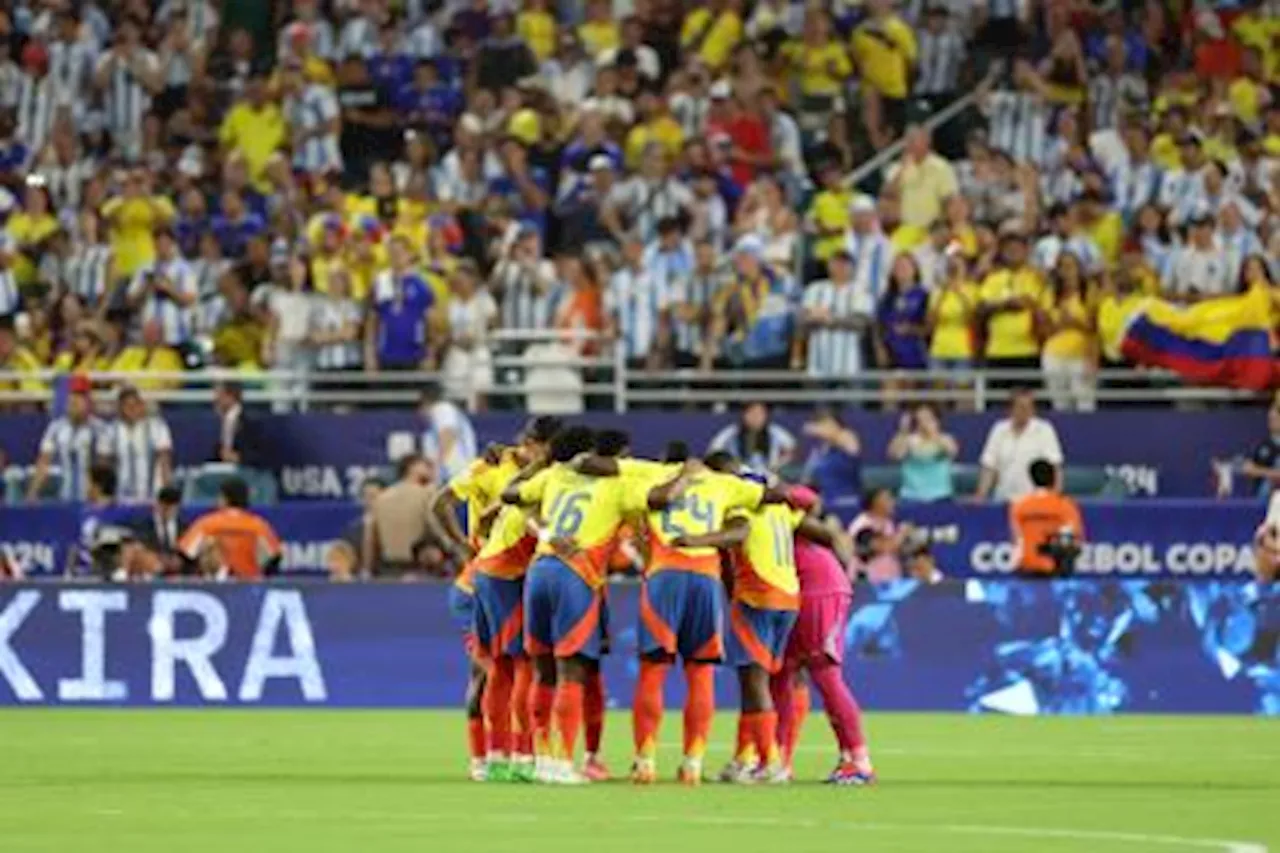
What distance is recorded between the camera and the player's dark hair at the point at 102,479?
35.5 meters

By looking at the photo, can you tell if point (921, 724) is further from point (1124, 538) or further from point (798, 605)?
point (798, 605)

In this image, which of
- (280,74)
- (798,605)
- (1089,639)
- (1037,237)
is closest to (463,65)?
(280,74)

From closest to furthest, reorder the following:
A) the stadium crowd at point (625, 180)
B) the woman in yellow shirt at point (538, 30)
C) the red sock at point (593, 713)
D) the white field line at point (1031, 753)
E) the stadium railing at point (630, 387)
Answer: the red sock at point (593, 713), the white field line at point (1031, 753), the stadium railing at point (630, 387), the stadium crowd at point (625, 180), the woman in yellow shirt at point (538, 30)

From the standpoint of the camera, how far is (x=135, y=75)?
41.0 metres

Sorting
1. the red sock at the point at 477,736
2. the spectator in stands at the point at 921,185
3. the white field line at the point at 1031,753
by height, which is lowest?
the white field line at the point at 1031,753

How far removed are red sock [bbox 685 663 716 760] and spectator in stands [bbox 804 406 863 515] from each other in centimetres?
1196

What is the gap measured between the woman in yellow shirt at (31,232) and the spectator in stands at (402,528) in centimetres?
621

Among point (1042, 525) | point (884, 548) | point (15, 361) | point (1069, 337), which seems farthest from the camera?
point (15, 361)

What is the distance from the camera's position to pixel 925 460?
34.9 metres

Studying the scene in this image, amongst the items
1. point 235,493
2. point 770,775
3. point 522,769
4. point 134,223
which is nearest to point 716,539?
point 770,775

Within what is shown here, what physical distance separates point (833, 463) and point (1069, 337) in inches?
92.7

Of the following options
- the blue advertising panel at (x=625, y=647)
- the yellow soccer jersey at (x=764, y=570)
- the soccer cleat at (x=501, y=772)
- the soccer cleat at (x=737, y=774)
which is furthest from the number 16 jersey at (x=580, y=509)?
the blue advertising panel at (x=625, y=647)

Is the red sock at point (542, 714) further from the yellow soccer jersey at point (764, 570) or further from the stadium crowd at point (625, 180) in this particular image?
the stadium crowd at point (625, 180)

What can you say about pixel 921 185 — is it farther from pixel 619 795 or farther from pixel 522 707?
pixel 619 795
